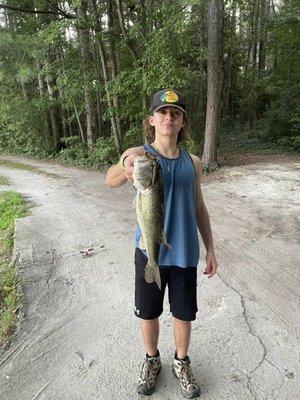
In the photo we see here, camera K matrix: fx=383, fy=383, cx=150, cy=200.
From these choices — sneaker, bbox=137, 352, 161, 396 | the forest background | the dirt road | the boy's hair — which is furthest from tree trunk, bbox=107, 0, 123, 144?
sneaker, bbox=137, 352, 161, 396

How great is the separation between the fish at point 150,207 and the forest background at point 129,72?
7317 mm

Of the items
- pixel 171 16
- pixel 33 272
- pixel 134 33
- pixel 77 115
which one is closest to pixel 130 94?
pixel 134 33

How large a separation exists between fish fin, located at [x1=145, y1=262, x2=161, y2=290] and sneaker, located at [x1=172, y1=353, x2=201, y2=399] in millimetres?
841

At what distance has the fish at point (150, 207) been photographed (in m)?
1.93

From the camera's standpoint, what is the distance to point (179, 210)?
238cm

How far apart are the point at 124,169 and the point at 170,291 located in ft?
3.05

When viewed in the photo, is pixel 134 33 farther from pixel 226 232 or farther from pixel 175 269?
pixel 175 269

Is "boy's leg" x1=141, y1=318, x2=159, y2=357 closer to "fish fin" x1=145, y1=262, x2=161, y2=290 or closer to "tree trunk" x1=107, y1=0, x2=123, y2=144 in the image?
"fish fin" x1=145, y1=262, x2=161, y2=290

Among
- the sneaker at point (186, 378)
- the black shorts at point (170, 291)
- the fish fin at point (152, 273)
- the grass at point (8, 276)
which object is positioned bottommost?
the grass at point (8, 276)

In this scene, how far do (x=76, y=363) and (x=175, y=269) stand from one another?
130 centimetres

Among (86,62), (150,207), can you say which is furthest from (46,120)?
(150,207)

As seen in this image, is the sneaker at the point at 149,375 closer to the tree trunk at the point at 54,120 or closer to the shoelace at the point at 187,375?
the shoelace at the point at 187,375

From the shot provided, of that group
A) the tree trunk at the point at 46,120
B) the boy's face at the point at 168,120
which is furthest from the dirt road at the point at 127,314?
the tree trunk at the point at 46,120

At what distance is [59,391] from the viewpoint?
282 cm
